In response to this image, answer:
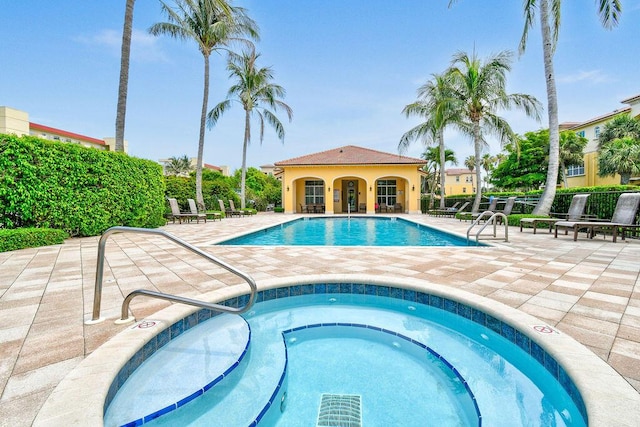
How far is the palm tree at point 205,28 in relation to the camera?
45.0 ft

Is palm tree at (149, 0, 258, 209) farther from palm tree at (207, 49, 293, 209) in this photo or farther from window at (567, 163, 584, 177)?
window at (567, 163, 584, 177)

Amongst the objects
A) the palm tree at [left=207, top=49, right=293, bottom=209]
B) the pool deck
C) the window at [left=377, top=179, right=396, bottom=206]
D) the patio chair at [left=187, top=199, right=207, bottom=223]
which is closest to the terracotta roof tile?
the window at [left=377, top=179, right=396, bottom=206]

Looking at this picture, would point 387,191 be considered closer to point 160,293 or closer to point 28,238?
point 28,238

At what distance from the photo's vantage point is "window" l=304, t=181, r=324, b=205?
25.2m

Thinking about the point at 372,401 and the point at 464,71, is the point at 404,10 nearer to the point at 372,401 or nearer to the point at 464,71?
the point at 464,71

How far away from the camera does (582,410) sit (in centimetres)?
157

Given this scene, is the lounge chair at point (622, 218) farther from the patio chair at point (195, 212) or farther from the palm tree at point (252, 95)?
the palm tree at point (252, 95)

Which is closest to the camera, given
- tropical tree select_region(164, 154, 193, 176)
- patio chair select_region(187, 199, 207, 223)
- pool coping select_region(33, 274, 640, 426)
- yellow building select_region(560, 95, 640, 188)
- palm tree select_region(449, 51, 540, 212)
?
pool coping select_region(33, 274, 640, 426)

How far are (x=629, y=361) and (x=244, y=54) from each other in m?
20.9

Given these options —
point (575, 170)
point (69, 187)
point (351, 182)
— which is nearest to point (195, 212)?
point (69, 187)

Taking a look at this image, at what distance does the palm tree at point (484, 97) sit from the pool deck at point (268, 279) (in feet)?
30.2

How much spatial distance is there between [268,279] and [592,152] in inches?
1572

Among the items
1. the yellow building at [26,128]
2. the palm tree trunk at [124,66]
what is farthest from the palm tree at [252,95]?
the yellow building at [26,128]

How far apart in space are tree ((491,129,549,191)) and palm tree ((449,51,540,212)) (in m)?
16.7
